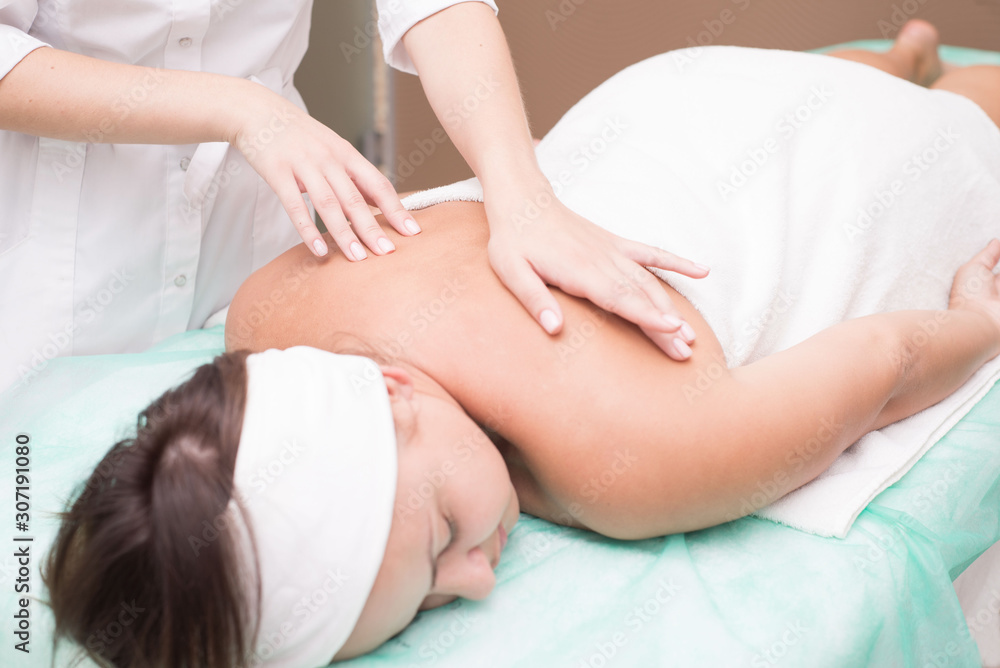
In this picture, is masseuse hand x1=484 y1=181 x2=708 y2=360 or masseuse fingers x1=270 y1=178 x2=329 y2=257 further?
masseuse fingers x1=270 y1=178 x2=329 y2=257

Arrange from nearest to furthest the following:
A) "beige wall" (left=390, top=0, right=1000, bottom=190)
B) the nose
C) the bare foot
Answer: the nose, the bare foot, "beige wall" (left=390, top=0, right=1000, bottom=190)

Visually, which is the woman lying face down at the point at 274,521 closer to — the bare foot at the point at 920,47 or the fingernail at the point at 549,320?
the fingernail at the point at 549,320

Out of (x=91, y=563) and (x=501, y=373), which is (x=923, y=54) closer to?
(x=501, y=373)

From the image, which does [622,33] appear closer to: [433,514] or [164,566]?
[433,514]

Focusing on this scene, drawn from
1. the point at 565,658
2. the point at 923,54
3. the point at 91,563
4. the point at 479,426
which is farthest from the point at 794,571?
Answer: the point at 923,54

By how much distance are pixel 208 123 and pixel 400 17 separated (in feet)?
1.16

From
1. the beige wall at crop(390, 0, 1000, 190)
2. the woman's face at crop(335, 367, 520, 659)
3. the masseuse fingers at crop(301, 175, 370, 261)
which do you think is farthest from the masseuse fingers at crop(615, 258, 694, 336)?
the beige wall at crop(390, 0, 1000, 190)

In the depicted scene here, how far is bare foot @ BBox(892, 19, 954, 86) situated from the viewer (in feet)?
5.93

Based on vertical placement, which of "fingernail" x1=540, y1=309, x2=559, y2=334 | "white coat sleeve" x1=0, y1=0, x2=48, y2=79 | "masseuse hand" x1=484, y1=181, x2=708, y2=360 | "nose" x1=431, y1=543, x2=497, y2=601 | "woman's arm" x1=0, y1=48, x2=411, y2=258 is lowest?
"nose" x1=431, y1=543, x2=497, y2=601

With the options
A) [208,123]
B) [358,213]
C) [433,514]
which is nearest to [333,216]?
[358,213]

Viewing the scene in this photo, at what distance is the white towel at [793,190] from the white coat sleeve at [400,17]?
0.25m

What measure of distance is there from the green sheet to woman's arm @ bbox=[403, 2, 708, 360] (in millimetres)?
245

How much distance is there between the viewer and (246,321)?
1.03m

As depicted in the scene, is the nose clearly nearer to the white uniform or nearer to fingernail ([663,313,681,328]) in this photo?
fingernail ([663,313,681,328])
